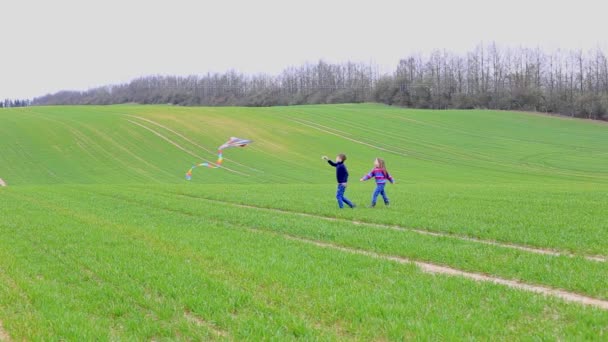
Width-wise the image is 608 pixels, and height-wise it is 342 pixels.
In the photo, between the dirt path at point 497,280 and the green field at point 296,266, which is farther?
the dirt path at point 497,280

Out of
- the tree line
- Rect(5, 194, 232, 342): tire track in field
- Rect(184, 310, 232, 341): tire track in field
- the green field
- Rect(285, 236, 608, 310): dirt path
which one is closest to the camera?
Rect(184, 310, 232, 341): tire track in field

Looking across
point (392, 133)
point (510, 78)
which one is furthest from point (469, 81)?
point (392, 133)

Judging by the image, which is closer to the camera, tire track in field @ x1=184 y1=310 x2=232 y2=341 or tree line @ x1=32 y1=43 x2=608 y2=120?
tire track in field @ x1=184 y1=310 x2=232 y2=341

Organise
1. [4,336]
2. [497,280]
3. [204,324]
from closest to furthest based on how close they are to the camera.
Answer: [4,336]
[204,324]
[497,280]

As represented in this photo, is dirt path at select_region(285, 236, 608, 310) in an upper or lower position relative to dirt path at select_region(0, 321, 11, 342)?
lower

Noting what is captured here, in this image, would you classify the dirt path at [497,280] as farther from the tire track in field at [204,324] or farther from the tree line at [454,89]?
the tree line at [454,89]

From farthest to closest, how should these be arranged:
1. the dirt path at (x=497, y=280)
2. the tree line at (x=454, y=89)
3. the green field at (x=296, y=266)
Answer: the tree line at (x=454, y=89) → the dirt path at (x=497, y=280) → the green field at (x=296, y=266)

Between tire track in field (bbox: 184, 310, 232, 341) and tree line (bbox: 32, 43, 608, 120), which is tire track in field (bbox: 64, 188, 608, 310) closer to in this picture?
tire track in field (bbox: 184, 310, 232, 341)

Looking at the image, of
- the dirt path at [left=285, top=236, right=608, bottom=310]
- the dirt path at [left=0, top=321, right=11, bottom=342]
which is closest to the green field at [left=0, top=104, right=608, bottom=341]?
the dirt path at [left=0, top=321, right=11, bottom=342]

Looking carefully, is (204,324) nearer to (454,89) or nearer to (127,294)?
(127,294)

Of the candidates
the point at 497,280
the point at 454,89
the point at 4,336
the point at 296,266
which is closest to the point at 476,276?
the point at 497,280

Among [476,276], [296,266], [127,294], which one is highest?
[127,294]

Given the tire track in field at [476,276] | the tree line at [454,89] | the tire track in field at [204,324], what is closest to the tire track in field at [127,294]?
the tire track in field at [204,324]

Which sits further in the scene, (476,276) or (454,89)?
(454,89)
